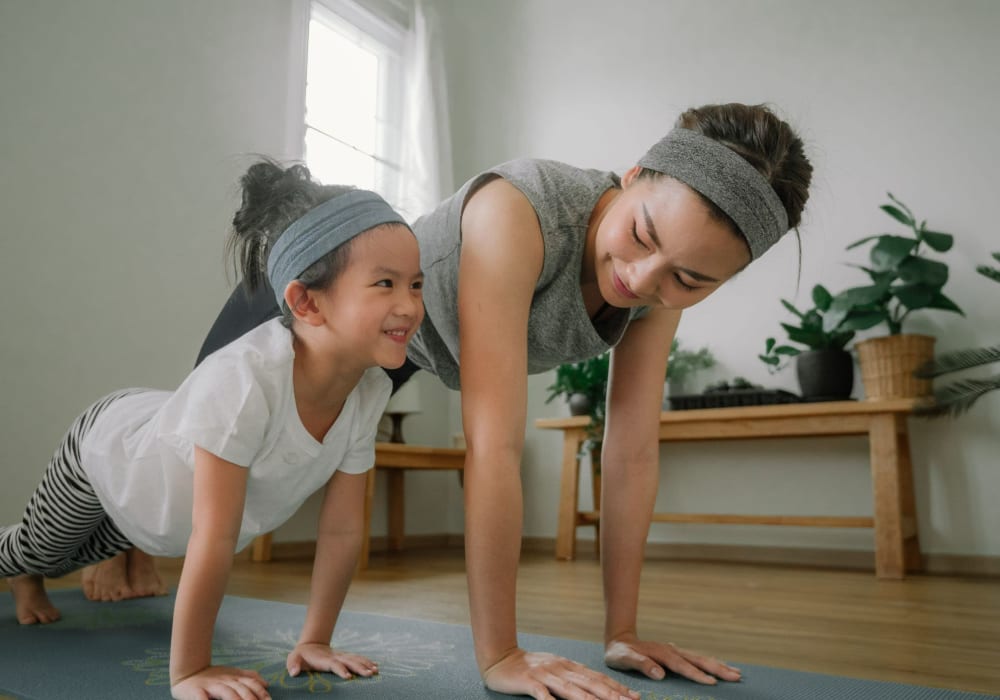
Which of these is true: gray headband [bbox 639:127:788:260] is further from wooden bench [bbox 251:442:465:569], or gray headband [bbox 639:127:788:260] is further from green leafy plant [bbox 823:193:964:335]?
wooden bench [bbox 251:442:465:569]

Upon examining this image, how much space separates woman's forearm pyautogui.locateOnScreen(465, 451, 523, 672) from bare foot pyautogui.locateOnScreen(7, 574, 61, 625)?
103cm

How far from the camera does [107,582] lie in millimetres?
1915

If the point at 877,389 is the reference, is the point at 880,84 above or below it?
above

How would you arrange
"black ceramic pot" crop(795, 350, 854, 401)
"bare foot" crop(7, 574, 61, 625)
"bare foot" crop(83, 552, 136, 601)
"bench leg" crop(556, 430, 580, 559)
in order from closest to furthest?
"bare foot" crop(7, 574, 61, 625) → "bare foot" crop(83, 552, 136, 601) → "black ceramic pot" crop(795, 350, 854, 401) → "bench leg" crop(556, 430, 580, 559)

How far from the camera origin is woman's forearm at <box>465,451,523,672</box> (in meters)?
1.00

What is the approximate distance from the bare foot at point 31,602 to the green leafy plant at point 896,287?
253 cm

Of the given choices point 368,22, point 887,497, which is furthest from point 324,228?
point 368,22

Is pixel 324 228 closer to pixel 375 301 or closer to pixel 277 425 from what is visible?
pixel 375 301

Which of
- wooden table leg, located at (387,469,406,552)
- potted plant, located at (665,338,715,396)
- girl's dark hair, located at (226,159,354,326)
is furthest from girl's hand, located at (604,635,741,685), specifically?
wooden table leg, located at (387,469,406,552)

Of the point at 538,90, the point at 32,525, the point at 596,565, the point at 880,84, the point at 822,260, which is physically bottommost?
the point at 596,565

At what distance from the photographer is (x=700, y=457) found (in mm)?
3508

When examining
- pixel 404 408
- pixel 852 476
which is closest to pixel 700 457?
pixel 852 476

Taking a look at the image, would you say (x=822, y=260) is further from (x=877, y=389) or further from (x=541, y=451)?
(x=541, y=451)

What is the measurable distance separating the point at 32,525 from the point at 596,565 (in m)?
2.11
